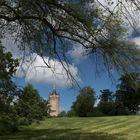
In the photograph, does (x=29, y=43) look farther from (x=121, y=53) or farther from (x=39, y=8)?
(x=121, y=53)

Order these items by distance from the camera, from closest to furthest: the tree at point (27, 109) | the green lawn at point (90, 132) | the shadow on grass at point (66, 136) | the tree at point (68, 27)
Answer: the tree at point (68, 27), the shadow on grass at point (66, 136), the green lawn at point (90, 132), the tree at point (27, 109)

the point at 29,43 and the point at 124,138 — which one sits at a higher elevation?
the point at 29,43

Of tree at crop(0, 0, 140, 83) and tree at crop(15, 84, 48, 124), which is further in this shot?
tree at crop(15, 84, 48, 124)

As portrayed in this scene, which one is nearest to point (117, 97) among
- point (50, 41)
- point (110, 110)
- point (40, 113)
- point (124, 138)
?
point (110, 110)

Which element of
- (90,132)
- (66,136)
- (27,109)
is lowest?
(66,136)

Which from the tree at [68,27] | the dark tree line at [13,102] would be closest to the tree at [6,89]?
the dark tree line at [13,102]

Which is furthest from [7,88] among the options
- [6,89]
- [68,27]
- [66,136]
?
[68,27]

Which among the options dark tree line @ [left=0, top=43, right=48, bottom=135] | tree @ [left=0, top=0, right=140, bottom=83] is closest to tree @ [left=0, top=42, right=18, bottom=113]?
dark tree line @ [left=0, top=43, right=48, bottom=135]

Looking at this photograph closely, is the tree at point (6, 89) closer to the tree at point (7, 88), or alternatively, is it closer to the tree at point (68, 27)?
the tree at point (7, 88)

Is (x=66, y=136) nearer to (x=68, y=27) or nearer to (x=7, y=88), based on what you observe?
(x=7, y=88)

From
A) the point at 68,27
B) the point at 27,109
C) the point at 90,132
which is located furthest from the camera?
the point at 27,109

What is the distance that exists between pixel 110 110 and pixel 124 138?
4865cm

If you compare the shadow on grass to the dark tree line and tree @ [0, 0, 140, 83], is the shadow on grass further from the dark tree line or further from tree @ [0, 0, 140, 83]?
tree @ [0, 0, 140, 83]

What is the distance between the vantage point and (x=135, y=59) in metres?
17.7
